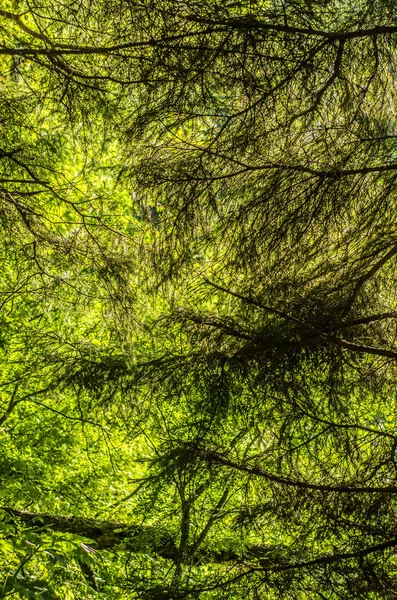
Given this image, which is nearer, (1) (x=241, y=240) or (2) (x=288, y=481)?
(1) (x=241, y=240)

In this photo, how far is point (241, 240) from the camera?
3.33 m

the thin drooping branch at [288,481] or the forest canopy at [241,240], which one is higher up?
the forest canopy at [241,240]

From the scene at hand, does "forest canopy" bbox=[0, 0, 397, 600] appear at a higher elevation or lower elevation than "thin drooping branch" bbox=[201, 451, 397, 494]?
higher

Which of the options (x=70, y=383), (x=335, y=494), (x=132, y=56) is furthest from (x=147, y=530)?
(x=132, y=56)

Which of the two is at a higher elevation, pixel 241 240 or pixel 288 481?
pixel 241 240

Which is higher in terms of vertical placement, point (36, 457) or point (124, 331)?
point (36, 457)

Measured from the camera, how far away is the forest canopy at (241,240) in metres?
2.96

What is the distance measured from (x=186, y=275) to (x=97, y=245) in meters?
0.81

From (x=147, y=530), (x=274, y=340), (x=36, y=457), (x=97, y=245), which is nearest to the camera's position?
(x=274, y=340)

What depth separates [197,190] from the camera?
11.2ft

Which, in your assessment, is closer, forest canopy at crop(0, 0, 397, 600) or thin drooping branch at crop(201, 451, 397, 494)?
forest canopy at crop(0, 0, 397, 600)

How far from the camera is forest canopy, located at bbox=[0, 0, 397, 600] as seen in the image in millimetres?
2959

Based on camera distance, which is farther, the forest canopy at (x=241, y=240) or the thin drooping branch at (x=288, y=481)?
the thin drooping branch at (x=288, y=481)

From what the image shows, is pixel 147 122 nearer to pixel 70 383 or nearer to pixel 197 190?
pixel 197 190
